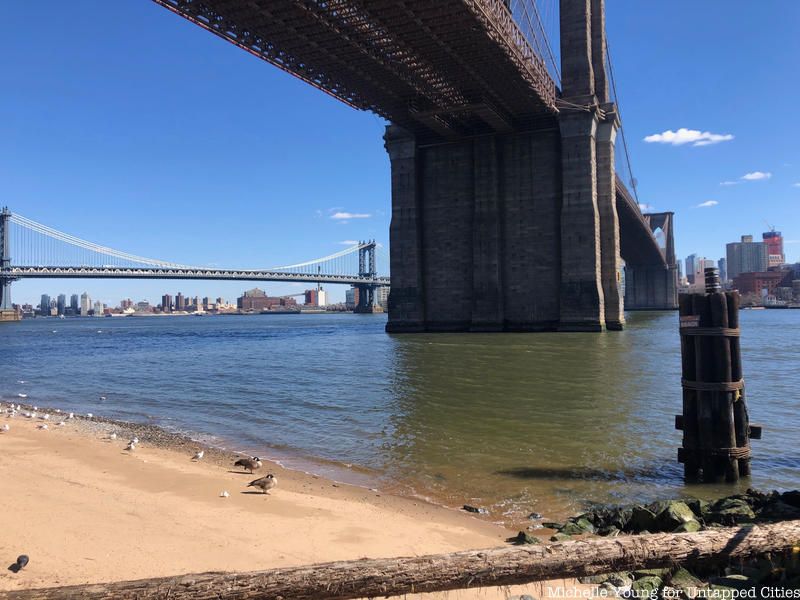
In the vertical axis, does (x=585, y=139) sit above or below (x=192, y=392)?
above

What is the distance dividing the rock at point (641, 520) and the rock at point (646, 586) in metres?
1.38

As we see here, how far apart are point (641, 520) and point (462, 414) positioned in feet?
25.8

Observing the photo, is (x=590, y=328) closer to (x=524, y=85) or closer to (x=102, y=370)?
(x=524, y=85)

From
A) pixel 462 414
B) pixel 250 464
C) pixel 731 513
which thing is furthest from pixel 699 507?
pixel 462 414

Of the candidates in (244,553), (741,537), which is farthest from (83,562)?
(741,537)

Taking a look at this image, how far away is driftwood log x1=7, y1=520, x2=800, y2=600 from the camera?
3.38 meters

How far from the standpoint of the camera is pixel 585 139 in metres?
46.4

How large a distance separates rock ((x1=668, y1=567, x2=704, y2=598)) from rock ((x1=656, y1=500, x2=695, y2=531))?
122cm

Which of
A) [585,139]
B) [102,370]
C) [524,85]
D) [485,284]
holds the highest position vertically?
[524,85]

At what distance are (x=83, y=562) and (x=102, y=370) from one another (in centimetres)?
2443

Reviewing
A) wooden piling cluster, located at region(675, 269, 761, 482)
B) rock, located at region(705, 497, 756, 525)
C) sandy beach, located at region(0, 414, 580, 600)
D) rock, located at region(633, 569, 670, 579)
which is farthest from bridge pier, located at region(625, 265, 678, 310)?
rock, located at region(633, 569, 670, 579)

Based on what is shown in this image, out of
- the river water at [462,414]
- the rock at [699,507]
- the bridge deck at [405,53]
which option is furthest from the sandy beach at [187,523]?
the bridge deck at [405,53]

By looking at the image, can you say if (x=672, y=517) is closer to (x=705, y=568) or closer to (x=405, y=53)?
(x=705, y=568)

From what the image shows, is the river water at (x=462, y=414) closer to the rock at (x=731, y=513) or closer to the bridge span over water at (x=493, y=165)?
the rock at (x=731, y=513)
